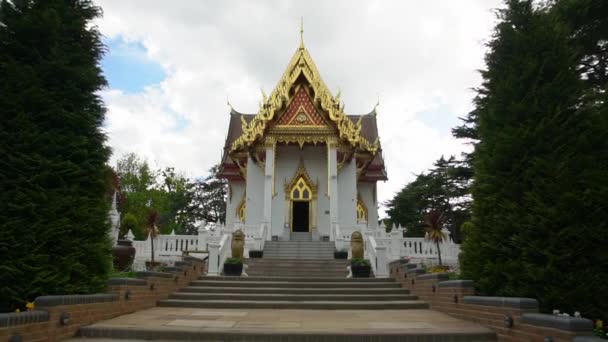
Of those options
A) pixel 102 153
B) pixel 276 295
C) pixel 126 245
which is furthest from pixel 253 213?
pixel 102 153

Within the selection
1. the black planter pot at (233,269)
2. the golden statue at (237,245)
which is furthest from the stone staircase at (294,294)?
the golden statue at (237,245)

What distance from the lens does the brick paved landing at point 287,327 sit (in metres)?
6.20

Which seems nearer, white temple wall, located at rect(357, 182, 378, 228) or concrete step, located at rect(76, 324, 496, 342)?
concrete step, located at rect(76, 324, 496, 342)

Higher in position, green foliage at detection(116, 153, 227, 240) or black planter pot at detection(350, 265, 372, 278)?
green foliage at detection(116, 153, 227, 240)

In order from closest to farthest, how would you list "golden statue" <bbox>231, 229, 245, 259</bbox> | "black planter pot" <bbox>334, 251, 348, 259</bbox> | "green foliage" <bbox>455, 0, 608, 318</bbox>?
"green foliage" <bbox>455, 0, 608, 318</bbox> → "golden statue" <bbox>231, 229, 245, 259</bbox> → "black planter pot" <bbox>334, 251, 348, 259</bbox>

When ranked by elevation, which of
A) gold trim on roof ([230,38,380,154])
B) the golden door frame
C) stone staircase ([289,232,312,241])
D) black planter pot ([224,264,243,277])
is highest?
gold trim on roof ([230,38,380,154])

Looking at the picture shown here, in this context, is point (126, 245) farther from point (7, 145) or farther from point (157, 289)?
point (7, 145)

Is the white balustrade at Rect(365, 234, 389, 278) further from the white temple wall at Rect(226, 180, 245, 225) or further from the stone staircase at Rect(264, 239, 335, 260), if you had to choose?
the white temple wall at Rect(226, 180, 245, 225)

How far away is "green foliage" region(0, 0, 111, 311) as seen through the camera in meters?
5.72

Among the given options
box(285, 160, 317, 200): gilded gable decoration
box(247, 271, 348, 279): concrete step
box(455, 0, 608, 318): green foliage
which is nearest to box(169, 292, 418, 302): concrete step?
box(247, 271, 348, 279): concrete step

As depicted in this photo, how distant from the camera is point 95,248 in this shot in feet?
21.1

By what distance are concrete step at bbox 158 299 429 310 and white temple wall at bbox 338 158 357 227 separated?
11159mm

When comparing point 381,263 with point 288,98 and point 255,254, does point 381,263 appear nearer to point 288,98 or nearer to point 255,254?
point 255,254

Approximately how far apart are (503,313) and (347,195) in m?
15.6
